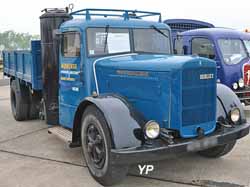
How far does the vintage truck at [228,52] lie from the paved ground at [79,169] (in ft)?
8.82

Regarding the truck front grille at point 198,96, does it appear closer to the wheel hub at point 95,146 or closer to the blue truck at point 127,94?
the blue truck at point 127,94

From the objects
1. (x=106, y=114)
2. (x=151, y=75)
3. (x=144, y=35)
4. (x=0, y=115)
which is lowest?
(x=0, y=115)

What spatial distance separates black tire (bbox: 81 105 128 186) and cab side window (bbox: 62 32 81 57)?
1035mm

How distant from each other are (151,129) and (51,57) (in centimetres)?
276

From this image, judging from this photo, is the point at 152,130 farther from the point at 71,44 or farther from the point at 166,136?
the point at 71,44

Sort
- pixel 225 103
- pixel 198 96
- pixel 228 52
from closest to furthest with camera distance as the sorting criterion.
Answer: pixel 198 96 → pixel 225 103 → pixel 228 52

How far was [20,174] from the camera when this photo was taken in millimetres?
4922

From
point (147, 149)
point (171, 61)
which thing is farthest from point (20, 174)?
point (171, 61)

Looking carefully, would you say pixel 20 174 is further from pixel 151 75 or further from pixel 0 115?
→ pixel 0 115

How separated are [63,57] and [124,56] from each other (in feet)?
3.45

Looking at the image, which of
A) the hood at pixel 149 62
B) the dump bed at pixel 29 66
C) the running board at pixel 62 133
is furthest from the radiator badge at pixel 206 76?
the dump bed at pixel 29 66

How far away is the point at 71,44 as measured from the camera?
545cm

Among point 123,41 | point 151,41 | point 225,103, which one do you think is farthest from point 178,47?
point 225,103

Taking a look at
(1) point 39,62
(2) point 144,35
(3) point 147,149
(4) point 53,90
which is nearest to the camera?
(3) point 147,149
